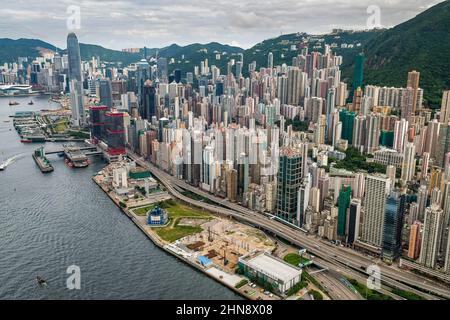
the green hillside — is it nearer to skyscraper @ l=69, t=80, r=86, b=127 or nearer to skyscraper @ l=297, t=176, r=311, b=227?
skyscraper @ l=297, t=176, r=311, b=227

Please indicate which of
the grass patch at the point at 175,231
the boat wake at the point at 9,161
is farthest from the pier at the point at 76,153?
the grass patch at the point at 175,231

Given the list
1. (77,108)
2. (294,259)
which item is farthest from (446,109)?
(77,108)

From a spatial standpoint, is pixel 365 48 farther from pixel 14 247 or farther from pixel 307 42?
pixel 14 247

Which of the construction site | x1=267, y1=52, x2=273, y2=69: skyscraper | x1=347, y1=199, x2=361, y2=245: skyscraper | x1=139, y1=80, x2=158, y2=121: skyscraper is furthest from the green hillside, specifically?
the construction site

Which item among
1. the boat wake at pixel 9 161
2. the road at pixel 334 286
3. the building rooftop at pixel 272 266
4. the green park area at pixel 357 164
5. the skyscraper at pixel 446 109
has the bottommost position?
the road at pixel 334 286

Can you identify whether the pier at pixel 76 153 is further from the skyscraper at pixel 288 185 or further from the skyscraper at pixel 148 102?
the skyscraper at pixel 288 185

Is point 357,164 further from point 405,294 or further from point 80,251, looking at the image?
point 80,251
